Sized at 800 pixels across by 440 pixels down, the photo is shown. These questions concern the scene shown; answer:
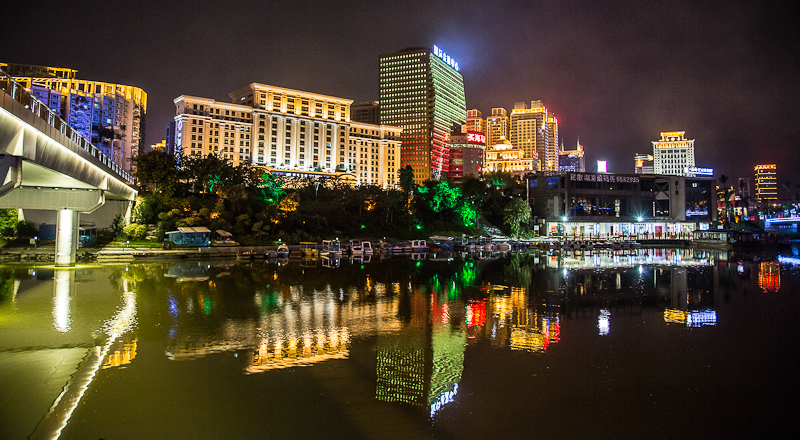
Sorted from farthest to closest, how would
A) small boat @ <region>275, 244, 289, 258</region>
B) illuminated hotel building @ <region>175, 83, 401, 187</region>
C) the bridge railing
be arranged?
1. illuminated hotel building @ <region>175, 83, 401, 187</region>
2. small boat @ <region>275, 244, 289, 258</region>
3. the bridge railing

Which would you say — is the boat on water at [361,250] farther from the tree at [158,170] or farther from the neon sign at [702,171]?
the neon sign at [702,171]

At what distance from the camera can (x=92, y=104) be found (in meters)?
149

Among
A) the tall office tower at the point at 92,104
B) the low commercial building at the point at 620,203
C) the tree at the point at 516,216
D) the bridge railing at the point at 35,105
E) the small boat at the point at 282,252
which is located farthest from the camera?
the tall office tower at the point at 92,104

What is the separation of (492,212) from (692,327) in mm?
89499

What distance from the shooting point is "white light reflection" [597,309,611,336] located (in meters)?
13.9

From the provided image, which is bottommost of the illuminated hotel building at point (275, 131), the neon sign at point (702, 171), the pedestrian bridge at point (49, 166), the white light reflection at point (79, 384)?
the white light reflection at point (79, 384)

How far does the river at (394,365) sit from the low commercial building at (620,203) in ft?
256

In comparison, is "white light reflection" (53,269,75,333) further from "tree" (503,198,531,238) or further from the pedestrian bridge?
"tree" (503,198,531,238)

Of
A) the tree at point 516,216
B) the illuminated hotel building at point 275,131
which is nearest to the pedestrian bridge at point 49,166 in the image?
the tree at point 516,216

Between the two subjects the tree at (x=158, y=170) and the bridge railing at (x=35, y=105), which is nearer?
the bridge railing at (x=35, y=105)

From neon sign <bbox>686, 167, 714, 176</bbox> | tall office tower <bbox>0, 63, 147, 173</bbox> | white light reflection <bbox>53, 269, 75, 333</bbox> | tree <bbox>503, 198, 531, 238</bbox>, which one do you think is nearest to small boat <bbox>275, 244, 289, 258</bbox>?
white light reflection <bbox>53, 269, 75, 333</bbox>

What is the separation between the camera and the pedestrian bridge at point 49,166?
691 inches

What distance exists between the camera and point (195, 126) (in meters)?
119

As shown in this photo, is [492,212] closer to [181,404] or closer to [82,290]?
[82,290]
